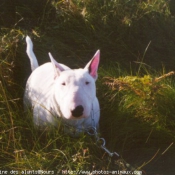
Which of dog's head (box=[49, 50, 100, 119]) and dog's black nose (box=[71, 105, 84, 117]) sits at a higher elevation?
dog's head (box=[49, 50, 100, 119])

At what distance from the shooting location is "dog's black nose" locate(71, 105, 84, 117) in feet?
9.73

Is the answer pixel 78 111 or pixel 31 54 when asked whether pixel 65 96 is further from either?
pixel 31 54

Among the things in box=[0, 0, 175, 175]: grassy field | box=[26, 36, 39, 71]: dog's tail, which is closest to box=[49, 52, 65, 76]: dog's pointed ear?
box=[0, 0, 175, 175]: grassy field

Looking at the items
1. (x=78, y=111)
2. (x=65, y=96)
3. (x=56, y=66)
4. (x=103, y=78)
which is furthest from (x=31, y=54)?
(x=78, y=111)

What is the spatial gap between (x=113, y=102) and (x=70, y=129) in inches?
28.6

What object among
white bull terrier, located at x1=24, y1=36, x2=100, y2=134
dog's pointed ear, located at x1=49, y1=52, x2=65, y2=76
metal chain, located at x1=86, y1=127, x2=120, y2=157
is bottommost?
metal chain, located at x1=86, y1=127, x2=120, y2=157

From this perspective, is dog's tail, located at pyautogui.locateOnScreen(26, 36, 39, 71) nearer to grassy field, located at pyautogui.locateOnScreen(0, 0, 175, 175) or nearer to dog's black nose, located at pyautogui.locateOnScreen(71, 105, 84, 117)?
grassy field, located at pyautogui.locateOnScreen(0, 0, 175, 175)

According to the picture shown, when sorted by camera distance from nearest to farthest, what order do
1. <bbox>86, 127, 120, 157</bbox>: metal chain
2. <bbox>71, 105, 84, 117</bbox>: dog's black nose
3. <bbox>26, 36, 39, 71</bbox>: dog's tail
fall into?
1. <bbox>71, 105, 84, 117</bbox>: dog's black nose
2. <bbox>86, 127, 120, 157</bbox>: metal chain
3. <bbox>26, 36, 39, 71</bbox>: dog's tail

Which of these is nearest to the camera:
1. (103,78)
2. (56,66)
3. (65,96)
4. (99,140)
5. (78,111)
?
(78,111)

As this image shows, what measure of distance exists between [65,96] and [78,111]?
0.18 m

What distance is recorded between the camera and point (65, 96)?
3.08m

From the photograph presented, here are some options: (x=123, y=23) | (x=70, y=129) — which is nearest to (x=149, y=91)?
(x=70, y=129)

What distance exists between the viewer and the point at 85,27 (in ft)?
16.3

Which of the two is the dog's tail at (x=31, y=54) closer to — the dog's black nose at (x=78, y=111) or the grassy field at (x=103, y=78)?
the grassy field at (x=103, y=78)
